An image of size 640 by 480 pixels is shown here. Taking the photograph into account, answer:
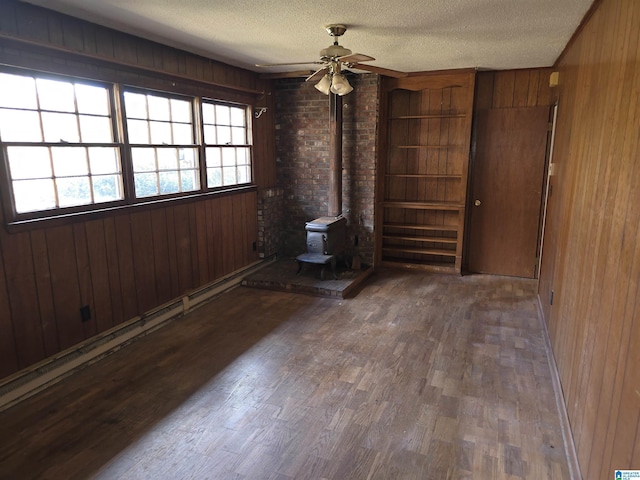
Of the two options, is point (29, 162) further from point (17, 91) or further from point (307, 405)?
point (307, 405)

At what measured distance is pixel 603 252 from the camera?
196 centimetres

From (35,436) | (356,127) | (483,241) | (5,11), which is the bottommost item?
(35,436)

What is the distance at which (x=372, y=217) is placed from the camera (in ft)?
18.5

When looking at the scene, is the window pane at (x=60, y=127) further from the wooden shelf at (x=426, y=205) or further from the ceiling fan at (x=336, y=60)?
the wooden shelf at (x=426, y=205)

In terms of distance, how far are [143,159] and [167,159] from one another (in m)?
0.32

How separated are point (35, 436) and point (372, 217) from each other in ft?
→ 13.8

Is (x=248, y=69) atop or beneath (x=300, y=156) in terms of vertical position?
atop

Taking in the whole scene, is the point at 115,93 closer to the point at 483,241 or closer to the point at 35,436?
the point at 35,436

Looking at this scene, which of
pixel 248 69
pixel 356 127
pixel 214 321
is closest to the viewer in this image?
pixel 214 321

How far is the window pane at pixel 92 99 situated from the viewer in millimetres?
3189

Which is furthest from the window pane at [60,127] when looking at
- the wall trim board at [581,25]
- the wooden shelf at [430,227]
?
the wooden shelf at [430,227]

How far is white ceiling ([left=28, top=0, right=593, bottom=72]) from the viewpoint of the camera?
2770mm

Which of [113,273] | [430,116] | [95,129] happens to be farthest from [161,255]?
[430,116]

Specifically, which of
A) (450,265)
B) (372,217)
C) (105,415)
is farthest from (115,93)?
(450,265)
